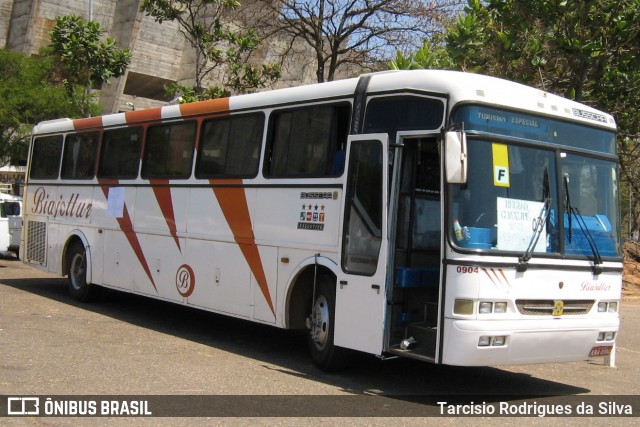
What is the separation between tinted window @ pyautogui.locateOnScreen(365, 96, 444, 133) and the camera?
7672mm

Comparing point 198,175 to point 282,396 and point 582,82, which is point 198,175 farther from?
point 582,82

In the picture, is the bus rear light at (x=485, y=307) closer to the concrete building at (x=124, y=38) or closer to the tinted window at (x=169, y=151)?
the tinted window at (x=169, y=151)

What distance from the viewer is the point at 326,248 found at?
864cm

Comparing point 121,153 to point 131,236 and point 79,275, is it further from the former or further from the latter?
point 79,275

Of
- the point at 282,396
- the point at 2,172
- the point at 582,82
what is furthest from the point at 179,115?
the point at 2,172

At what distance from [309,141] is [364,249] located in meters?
1.68

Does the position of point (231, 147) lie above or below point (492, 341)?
above

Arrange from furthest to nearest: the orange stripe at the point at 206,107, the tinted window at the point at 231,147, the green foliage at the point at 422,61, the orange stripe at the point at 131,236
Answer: the green foliage at the point at 422,61 → the orange stripe at the point at 131,236 → the orange stripe at the point at 206,107 → the tinted window at the point at 231,147

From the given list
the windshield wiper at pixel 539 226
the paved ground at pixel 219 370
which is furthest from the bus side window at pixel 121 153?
the windshield wiper at pixel 539 226

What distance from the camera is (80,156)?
45.9ft

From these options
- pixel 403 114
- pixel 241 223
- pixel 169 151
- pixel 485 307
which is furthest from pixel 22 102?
pixel 485 307

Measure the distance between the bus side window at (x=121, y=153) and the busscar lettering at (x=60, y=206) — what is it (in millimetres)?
781

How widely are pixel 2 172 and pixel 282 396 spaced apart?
34888 millimetres

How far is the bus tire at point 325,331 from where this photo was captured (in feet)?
28.3
